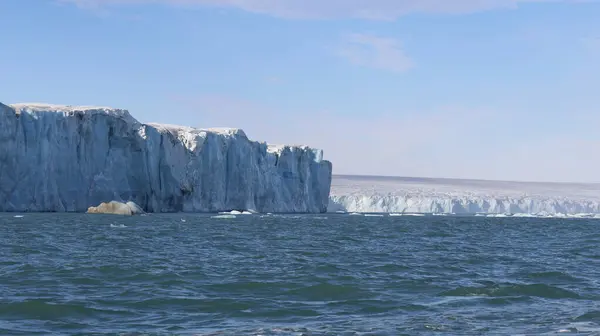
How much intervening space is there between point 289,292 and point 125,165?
181ft

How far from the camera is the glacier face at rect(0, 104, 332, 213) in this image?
60938 millimetres

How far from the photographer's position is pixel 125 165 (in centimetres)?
6794

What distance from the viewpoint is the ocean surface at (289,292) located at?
11.2m

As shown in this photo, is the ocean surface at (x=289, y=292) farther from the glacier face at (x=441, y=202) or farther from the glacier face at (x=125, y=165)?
the glacier face at (x=441, y=202)

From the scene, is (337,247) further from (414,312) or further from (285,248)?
(414,312)

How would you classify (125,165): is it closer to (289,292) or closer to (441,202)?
(289,292)

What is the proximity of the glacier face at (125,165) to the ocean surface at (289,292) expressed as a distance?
1477 inches

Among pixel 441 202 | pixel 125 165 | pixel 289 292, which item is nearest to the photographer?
pixel 289 292

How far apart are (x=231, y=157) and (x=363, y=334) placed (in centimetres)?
7143

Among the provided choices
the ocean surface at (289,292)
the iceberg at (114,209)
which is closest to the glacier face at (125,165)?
the iceberg at (114,209)

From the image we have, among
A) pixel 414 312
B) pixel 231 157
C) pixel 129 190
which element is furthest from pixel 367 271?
pixel 231 157

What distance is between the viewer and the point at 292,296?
47.5ft

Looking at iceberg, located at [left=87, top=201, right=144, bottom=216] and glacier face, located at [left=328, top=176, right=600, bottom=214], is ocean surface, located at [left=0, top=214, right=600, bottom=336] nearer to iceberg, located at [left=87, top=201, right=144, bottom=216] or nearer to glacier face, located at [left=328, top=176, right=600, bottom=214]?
iceberg, located at [left=87, top=201, right=144, bottom=216]

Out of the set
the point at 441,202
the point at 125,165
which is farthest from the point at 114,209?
the point at 441,202
